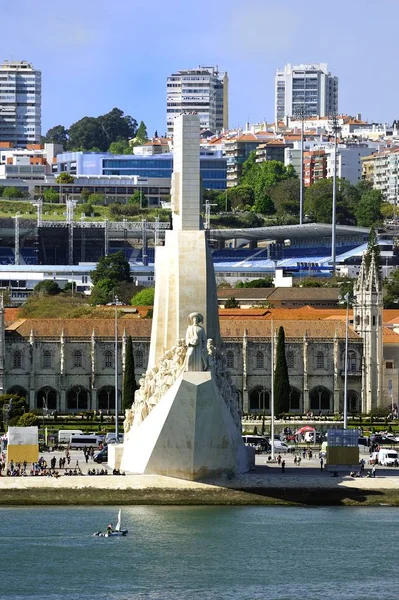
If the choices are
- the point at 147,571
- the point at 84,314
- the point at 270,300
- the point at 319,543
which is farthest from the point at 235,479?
the point at 270,300

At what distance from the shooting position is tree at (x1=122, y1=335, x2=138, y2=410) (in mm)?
115375

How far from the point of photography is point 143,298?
16625cm

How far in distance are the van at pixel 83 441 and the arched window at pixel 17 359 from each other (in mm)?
24876

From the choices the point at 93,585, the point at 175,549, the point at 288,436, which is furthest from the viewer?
the point at 288,436

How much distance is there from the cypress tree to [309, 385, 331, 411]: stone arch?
673cm

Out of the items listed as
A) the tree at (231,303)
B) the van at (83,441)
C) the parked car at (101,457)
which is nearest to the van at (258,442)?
the van at (83,441)

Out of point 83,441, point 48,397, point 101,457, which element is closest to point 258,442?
point 83,441

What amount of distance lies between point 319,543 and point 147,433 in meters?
10.4

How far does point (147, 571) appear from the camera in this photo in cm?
6994

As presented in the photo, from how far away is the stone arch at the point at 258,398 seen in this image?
127625mm

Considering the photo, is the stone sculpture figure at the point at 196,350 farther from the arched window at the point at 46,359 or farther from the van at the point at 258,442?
the arched window at the point at 46,359

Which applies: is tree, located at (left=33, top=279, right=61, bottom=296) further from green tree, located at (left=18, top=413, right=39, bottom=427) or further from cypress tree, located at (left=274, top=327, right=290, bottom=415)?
green tree, located at (left=18, top=413, right=39, bottom=427)

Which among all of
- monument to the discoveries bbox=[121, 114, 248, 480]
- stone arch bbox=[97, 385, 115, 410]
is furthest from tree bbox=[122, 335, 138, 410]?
monument to the discoveries bbox=[121, 114, 248, 480]

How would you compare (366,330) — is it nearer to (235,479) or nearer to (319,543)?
(235,479)
